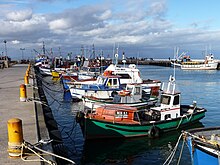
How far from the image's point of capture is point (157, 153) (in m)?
15.8

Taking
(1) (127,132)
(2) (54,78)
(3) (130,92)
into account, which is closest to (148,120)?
(1) (127,132)

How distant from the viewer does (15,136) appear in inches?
296

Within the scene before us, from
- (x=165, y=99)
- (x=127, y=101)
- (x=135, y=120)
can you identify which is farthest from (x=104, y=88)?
(x=135, y=120)

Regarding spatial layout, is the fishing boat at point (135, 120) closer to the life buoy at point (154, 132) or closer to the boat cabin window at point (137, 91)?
the life buoy at point (154, 132)

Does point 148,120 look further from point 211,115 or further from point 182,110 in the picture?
point 211,115

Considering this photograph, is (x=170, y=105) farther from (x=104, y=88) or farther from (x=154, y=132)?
(x=104, y=88)

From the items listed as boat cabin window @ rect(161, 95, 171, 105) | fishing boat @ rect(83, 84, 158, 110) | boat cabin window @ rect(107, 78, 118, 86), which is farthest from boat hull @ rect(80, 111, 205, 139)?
boat cabin window @ rect(107, 78, 118, 86)

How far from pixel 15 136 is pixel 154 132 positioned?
11289 mm

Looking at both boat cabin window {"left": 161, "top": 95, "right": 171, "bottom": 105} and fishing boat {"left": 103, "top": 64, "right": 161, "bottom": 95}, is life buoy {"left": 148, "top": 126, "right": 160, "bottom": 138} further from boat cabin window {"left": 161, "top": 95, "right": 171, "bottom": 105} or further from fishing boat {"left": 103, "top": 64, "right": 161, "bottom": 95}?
fishing boat {"left": 103, "top": 64, "right": 161, "bottom": 95}

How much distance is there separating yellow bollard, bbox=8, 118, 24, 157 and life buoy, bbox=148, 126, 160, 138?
10.9 metres

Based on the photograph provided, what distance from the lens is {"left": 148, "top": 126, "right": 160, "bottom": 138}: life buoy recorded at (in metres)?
17.3

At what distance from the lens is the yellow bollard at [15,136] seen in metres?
7.46

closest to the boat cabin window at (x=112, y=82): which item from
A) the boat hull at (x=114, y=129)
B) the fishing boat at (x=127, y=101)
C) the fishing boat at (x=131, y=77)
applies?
the fishing boat at (x=127, y=101)

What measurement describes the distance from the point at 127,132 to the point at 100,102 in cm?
768
